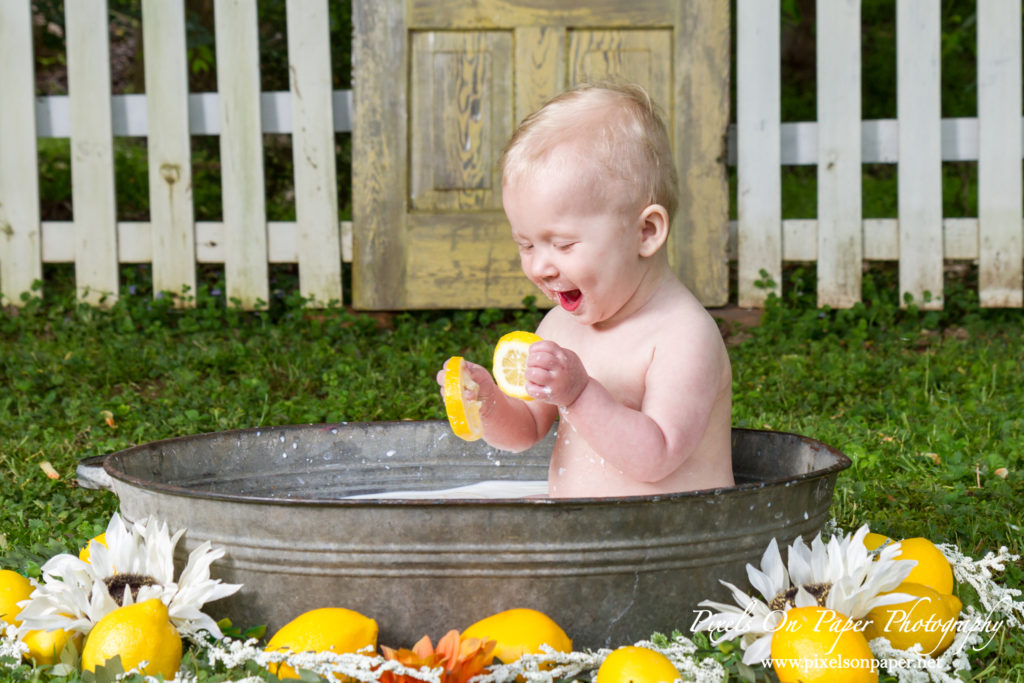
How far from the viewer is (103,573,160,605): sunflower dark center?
1.57m

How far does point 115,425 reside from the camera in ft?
9.96

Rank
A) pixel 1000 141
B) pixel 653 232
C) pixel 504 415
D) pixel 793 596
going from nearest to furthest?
pixel 793 596
pixel 653 232
pixel 504 415
pixel 1000 141

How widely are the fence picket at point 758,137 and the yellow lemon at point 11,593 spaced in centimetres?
311

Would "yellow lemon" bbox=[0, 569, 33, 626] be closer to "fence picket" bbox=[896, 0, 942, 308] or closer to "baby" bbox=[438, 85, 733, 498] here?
"baby" bbox=[438, 85, 733, 498]

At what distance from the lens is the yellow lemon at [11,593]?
1.63m

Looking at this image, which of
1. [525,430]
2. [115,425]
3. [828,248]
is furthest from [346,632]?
[828,248]

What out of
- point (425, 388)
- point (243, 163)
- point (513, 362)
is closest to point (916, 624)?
point (513, 362)

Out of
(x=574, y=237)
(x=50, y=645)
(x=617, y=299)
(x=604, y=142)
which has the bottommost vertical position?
(x=50, y=645)

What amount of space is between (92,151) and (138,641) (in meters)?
3.30

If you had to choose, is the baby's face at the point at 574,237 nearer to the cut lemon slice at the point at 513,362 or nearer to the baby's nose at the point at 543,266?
the baby's nose at the point at 543,266

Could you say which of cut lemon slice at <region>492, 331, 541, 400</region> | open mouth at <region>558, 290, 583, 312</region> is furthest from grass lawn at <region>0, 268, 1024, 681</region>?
open mouth at <region>558, 290, 583, 312</region>

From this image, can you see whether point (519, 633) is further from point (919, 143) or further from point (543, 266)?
point (919, 143)

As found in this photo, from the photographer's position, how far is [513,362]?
1713 millimetres

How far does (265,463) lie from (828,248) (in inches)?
109
